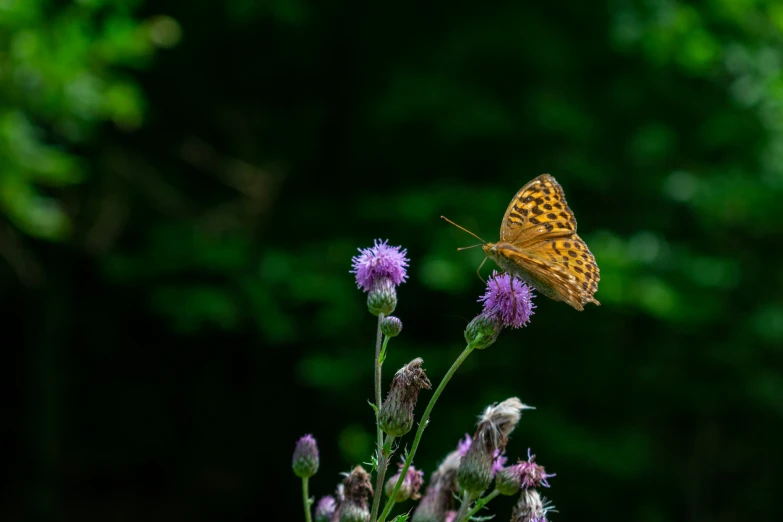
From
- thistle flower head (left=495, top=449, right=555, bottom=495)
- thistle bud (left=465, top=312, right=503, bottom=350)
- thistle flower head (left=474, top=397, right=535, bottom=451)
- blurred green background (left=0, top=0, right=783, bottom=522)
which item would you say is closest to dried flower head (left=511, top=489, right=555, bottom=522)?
thistle flower head (left=495, top=449, right=555, bottom=495)

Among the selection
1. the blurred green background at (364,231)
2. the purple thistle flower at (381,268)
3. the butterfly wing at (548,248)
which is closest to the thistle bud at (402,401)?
the purple thistle flower at (381,268)

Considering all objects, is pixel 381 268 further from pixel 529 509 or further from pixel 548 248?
pixel 529 509

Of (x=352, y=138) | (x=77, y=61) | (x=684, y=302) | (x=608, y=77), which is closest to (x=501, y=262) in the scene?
(x=77, y=61)

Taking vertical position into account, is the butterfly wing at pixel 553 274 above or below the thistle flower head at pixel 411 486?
above

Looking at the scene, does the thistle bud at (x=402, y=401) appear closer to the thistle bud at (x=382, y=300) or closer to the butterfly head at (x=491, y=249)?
the thistle bud at (x=382, y=300)

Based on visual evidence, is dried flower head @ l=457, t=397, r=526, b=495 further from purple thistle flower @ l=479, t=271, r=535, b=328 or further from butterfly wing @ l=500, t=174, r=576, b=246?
butterfly wing @ l=500, t=174, r=576, b=246

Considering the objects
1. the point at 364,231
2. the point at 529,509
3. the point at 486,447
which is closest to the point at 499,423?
the point at 486,447
